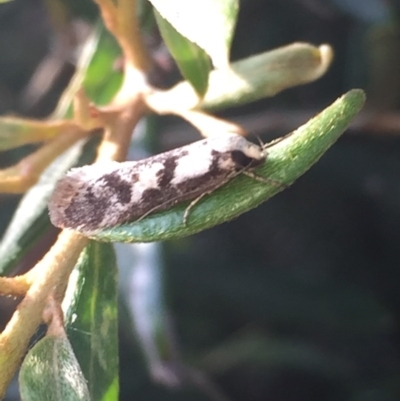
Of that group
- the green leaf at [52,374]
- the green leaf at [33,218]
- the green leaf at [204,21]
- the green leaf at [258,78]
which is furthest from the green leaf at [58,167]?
the green leaf at [204,21]

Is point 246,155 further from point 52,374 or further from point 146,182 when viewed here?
point 52,374

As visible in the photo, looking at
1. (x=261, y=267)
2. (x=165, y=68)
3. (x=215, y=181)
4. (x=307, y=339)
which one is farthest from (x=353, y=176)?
(x=215, y=181)

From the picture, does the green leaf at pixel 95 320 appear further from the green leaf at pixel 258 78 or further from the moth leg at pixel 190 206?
the green leaf at pixel 258 78

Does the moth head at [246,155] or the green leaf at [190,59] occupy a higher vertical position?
the green leaf at [190,59]

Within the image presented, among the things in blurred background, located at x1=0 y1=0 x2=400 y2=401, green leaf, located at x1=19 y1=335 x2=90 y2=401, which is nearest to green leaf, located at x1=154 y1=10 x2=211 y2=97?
green leaf, located at x1=19 y1=335 x2=90 y2=401

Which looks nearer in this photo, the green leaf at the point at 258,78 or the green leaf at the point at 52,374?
the green leaf at the point at 52,374

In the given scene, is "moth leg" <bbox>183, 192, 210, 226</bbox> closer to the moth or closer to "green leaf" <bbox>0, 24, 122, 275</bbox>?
the moth
